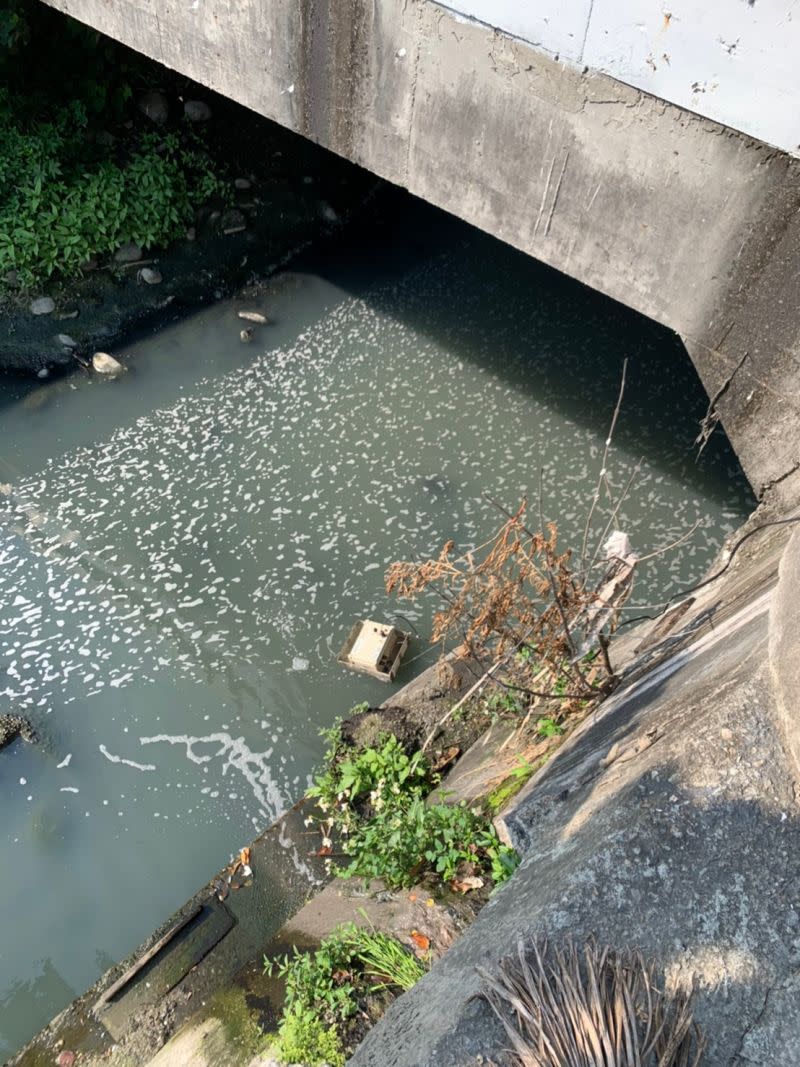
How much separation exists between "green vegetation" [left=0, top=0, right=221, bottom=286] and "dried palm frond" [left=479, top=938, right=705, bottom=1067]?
7.15 meters

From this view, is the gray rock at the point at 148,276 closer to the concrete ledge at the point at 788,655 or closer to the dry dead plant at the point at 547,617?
the dry dead plant at the point at 547,617

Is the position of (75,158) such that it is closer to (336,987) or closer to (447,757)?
(447,757)

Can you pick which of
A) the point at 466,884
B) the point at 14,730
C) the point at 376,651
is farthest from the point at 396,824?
the point at 14,730

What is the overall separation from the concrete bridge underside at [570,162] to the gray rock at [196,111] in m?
3.41

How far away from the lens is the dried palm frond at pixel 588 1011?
146 cm

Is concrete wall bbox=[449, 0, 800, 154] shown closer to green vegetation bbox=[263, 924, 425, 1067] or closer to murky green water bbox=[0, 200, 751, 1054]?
murky green water bbox=[0, 200, 751, 1054]

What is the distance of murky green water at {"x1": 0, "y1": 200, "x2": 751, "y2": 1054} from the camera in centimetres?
448

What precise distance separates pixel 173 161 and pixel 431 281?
9.39 ft

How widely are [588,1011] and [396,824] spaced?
→ 6.76ft

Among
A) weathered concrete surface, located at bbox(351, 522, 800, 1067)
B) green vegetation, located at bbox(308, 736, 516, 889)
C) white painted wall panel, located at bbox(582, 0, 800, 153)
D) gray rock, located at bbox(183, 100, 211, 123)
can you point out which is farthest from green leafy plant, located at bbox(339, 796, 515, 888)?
gray rock, located at bbox(183, 100, 211, 123)

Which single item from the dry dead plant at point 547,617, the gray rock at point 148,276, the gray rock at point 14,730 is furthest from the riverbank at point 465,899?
the gray rock at point 148,276

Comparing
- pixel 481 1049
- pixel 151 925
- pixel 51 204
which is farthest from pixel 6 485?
pixel 481 1049

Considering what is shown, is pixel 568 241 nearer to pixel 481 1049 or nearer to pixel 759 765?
pixel 759 765

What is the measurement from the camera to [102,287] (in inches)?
281
